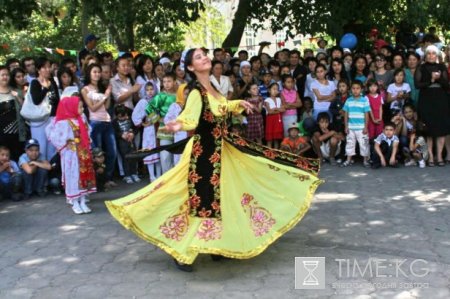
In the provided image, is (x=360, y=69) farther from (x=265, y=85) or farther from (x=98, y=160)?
(x=98, y=160)

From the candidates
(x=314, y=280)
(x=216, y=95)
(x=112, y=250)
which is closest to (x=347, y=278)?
(x=314, y=280)

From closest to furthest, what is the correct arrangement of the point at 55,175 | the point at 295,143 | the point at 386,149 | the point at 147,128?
the point at 55,175 < the point at 147,128 < the point at 386,149 < the point at 295,143

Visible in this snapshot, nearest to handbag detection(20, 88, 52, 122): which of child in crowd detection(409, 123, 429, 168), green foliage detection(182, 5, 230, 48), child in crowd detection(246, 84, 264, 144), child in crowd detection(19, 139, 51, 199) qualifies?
child in crowd detection(19, 139, 51, 199)

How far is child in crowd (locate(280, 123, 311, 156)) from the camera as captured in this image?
915cm

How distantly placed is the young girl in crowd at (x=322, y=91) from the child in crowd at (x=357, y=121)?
500mm

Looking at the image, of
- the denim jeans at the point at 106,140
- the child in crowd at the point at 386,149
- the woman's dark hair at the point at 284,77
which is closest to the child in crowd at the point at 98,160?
the denim jeans at the point at 106,140

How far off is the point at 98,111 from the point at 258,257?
3.66 metres

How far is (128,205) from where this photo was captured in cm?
481

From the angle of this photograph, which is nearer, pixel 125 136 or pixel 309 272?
pixel 309 272

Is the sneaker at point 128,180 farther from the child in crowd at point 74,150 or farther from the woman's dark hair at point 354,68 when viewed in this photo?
the woman's dark hair at point 354,68

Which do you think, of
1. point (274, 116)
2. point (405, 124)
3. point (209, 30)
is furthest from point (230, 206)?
point (209, 30)

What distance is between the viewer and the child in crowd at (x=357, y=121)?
29.2ft

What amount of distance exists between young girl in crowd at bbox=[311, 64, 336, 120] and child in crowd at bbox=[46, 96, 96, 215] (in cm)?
406

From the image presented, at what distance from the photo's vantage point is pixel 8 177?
7520 millimetres
